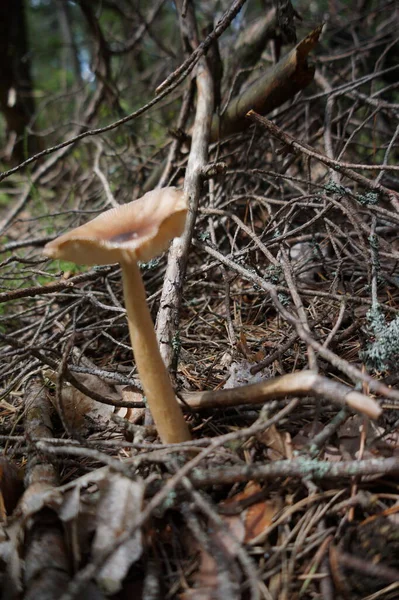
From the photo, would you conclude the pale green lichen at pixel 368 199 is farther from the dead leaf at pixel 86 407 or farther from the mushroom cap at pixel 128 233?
the dead leaf at pixel 86 407

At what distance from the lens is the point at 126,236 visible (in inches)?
42.8

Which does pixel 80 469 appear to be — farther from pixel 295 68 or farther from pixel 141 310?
pixel 295 68

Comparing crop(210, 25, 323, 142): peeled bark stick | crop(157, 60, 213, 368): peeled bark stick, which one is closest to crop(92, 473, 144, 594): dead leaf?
crop(157, 60, 213, 368): peeled bark stick

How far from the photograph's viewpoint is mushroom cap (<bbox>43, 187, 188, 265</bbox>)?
1.04 meters

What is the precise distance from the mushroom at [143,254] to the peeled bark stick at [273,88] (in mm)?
1246

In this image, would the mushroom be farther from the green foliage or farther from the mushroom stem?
the green foliage

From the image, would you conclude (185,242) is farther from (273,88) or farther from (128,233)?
(273,88)

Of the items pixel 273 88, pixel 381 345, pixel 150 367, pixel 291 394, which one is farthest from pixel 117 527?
pixel 273 88

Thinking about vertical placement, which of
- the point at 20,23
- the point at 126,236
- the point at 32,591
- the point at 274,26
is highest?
the point at 20,23

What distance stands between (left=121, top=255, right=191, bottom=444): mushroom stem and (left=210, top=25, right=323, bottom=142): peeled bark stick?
142cm

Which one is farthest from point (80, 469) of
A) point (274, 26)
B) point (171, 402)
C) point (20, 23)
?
point (20, 23)

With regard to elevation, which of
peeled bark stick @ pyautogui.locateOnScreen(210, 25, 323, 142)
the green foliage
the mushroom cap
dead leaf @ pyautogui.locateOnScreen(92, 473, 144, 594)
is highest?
peeled bark stick @ pyautogui.locateOnScreen(210, 25, 323, 142)

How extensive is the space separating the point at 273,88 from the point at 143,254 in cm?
149

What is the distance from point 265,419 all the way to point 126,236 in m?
0.57
